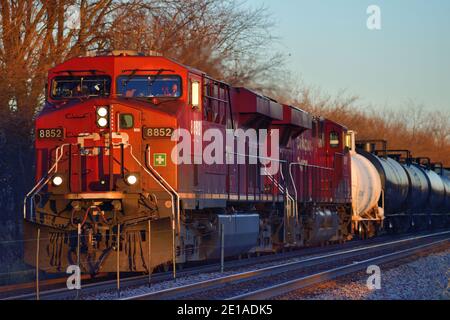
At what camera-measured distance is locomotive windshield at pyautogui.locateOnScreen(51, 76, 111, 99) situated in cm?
1797

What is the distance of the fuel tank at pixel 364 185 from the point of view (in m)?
34.2

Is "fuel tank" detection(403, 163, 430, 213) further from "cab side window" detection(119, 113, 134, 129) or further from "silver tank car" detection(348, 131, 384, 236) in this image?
"cab side window" detection(119, 113, 134, 129)

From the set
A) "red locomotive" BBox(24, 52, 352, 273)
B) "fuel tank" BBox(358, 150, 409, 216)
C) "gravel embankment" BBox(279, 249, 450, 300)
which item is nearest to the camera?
"gravel embankment" BBox(279, 249, 450, 300)

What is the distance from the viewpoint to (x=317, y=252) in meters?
26.3

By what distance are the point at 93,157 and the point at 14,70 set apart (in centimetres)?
A: 702

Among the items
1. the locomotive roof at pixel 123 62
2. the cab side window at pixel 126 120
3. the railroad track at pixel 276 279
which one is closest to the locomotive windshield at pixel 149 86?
the locomotive roof at pixel 123 62

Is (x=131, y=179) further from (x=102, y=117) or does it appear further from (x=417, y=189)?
(x=417, y=189)

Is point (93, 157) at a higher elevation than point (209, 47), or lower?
lower

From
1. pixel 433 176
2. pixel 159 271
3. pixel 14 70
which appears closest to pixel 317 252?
pixel 159 271

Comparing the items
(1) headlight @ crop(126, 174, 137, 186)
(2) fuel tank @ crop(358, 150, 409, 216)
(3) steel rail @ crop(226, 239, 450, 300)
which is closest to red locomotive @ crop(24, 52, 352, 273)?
(1) headlight @ crop(126, 174, 137, 186)

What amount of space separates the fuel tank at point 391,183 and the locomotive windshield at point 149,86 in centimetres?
1978

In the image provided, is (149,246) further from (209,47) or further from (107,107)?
(209,47)

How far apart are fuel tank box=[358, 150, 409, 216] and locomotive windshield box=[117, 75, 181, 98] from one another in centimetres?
1978

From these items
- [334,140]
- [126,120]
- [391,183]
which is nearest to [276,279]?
[126,120]
